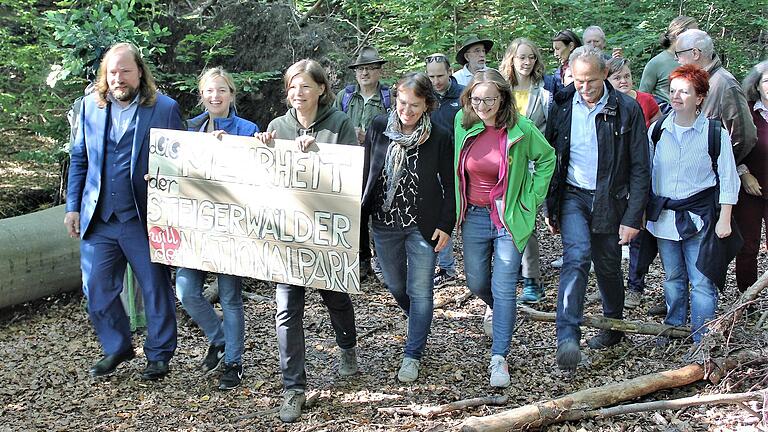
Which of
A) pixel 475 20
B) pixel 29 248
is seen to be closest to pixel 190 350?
pixel 29 248

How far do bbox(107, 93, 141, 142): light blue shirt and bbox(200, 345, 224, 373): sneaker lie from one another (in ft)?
5.50

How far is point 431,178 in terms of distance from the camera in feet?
16.0

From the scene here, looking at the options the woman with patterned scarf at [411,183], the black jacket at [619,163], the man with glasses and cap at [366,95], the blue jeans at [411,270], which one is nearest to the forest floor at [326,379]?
the blue jeans at [411,270]

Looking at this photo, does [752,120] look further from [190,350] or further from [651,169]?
[190,350]

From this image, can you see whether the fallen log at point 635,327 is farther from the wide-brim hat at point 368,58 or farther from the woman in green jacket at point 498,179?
the wide-brim hat at point 368,58

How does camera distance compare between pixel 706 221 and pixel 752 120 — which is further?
pixel 752 120

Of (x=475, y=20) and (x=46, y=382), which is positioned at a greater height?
(x=475, y=20)

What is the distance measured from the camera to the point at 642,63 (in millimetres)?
10773

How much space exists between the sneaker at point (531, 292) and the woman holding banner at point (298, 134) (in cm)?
272

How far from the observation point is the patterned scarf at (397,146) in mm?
4812

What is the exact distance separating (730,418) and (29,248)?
5.91 metres

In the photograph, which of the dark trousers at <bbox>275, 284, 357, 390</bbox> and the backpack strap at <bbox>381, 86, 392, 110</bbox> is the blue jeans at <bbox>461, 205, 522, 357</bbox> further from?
the backpack strap at <bbox>381, 86, 392, 110</bbox>

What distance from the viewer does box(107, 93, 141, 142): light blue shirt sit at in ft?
17.0

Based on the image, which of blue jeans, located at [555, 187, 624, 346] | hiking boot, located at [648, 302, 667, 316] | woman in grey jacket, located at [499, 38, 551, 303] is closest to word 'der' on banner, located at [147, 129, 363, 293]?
blue jeans, located at [555, 187, 624, 346]
